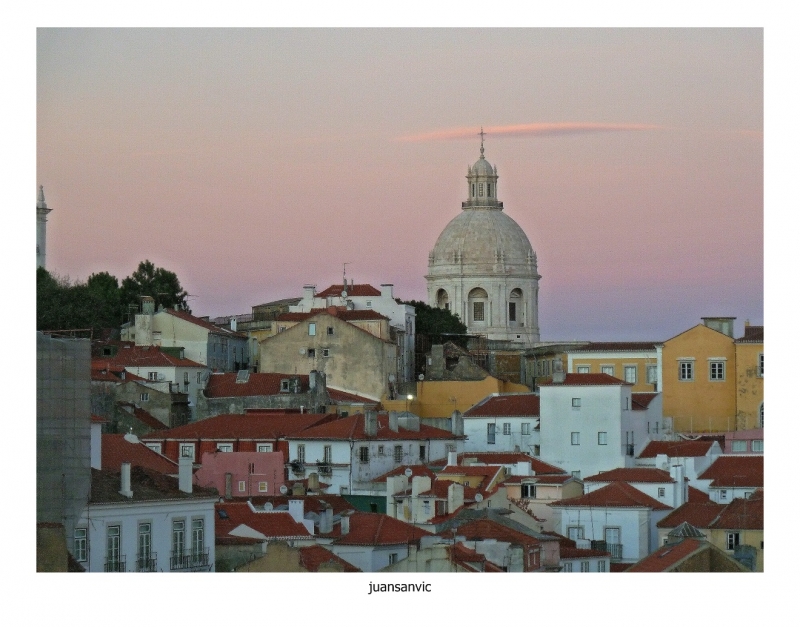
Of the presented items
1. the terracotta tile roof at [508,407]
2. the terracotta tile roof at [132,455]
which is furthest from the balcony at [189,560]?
the terracotta tile roof at [508,407]

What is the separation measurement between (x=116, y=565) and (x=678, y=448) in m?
24.0

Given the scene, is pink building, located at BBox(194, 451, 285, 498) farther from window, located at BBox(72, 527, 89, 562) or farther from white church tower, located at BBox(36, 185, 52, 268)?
white church tower, located at BBox(36, 185, 52, 268)

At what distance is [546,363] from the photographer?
7831 cm

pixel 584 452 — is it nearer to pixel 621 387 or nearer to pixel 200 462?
pixel 621 387

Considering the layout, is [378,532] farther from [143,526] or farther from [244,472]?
[244,472]

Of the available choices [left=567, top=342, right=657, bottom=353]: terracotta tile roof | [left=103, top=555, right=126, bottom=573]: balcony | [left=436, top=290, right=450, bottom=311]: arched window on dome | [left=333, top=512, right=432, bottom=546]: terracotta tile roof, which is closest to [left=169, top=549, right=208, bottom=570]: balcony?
[left=103, top=555, right=126, bottom=573]: balcony

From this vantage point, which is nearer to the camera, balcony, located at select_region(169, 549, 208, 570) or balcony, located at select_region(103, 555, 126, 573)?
balcony, located at select_region(103, 555, 126, 573)

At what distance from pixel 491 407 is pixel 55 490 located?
96.6 feet

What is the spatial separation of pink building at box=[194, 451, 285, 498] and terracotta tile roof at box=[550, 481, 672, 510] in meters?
6.40

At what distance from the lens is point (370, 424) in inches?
2263

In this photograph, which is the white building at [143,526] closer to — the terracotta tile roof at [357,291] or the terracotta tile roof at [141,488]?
the terracotta tile roof at [141,488]

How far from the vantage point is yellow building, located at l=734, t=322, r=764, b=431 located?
63281mm

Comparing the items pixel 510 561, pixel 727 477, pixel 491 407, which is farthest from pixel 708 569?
pixel 491 407

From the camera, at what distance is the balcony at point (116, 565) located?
35000 millimetres
